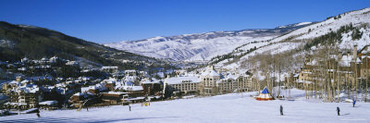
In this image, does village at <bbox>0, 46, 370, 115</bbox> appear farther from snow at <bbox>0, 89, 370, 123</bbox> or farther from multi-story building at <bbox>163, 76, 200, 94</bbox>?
snow at <bbox>0, 89, 370, 123</bbox>

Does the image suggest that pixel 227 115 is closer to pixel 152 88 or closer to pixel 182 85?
pixel 152 88

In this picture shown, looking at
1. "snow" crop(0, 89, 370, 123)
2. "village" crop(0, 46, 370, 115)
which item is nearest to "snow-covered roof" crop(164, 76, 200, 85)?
"village" crop(0, 46, 370, 115)

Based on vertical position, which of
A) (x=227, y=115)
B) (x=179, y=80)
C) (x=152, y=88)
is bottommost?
(x=152, y=88)

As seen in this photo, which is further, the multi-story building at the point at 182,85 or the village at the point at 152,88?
the multi-story building at the point at 182,85

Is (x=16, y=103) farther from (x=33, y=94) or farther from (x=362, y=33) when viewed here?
(x=362, y=33)

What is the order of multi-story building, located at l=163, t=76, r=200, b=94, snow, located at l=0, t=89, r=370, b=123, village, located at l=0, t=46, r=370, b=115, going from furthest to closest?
multi-story building, located at l=163, t=76, r=200, b=94 < village, located at l=0, t=46, r=370, b=115 < snow, located at l=0, t=89, r=370, b=123

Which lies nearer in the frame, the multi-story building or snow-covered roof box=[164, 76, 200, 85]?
the multi-story building

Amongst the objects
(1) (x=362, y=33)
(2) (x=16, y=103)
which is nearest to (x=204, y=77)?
(2) (x=16, y=103)

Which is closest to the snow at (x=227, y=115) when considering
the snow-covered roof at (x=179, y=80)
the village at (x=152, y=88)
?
the village at (x=152, y=88)

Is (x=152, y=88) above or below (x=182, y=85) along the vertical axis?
below

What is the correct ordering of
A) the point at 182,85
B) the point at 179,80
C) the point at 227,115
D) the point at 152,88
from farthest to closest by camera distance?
the point at 179,80
the point at 182,85
the point at 152,88
the point at 227,115

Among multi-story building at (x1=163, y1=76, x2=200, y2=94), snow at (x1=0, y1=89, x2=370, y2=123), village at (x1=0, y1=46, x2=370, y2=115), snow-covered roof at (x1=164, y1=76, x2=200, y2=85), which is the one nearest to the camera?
snow at (x1=0, y1=89, x2=370, y2=123)

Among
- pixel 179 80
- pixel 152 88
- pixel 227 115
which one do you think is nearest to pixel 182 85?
Answer: pixel 179 80

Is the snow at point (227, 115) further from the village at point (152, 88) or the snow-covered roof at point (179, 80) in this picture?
the snow-covered roof at point (179, 80)
